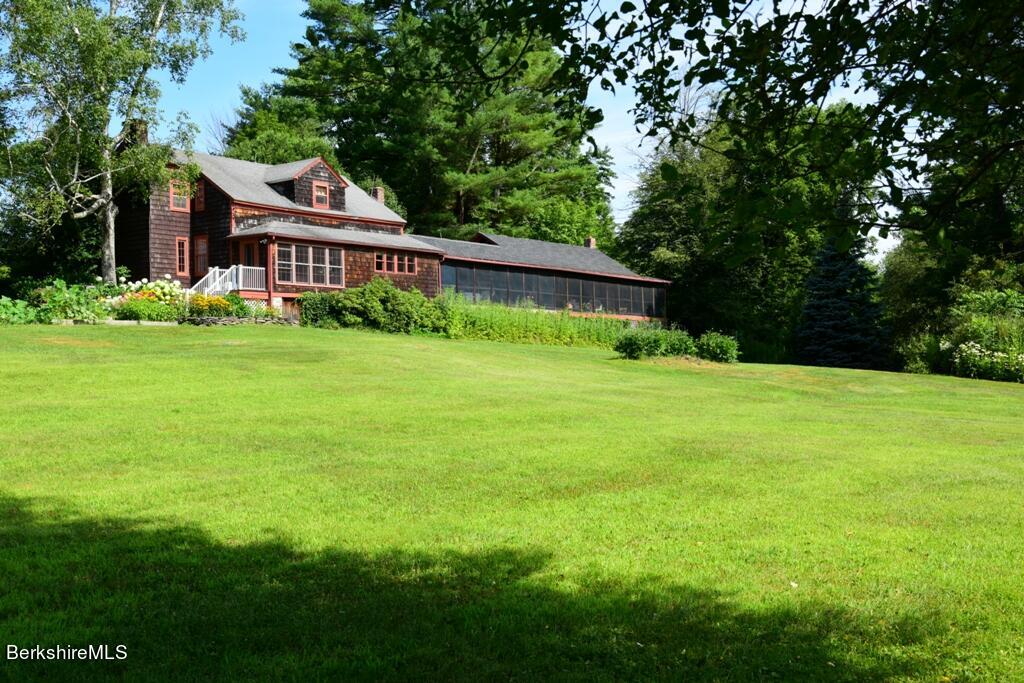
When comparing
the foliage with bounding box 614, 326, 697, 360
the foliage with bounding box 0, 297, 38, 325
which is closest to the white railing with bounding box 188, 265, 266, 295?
the foliage with bounding box 0, 297, 38, 325

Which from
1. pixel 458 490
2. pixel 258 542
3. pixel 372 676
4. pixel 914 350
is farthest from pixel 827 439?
pixel 914 350

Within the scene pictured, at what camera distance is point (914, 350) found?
34719 millimetres

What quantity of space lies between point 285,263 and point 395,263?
5467 mm

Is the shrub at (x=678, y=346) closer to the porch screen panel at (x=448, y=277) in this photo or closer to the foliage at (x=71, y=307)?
the porch screen panel at (x=448, y=277)

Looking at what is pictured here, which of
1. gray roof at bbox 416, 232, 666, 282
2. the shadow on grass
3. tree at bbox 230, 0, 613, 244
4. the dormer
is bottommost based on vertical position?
the shadow on grass

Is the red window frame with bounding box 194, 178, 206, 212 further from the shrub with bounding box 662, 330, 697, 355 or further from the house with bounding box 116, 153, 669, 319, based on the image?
the shrub with bounding box 662, 330, 697, 355

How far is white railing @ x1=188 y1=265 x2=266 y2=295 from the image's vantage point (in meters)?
34.0

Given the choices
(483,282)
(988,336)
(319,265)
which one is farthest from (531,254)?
(988,336)

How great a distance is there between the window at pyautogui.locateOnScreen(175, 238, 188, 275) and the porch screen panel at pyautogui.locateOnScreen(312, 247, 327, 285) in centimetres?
669

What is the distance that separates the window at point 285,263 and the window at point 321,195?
19.1 ft

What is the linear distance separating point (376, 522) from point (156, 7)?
3523 centimetres

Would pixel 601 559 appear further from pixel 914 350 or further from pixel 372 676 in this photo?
pixel 914 350

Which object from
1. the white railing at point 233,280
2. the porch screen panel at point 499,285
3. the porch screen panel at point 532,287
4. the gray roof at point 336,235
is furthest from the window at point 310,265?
the porch screen panel at point 532,287

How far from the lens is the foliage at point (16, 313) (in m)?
27.5
